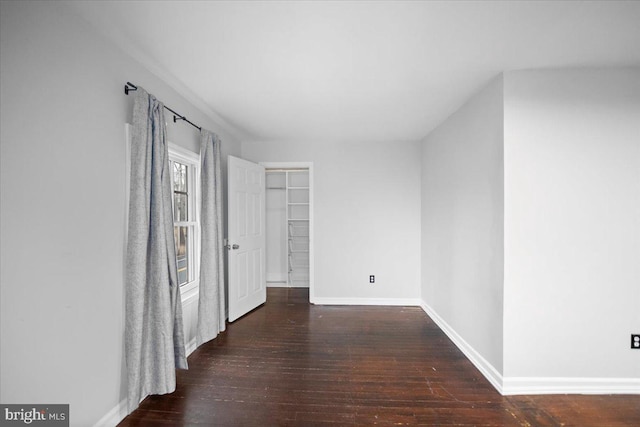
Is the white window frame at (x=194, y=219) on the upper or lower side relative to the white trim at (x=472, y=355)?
upper

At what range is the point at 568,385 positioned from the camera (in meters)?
2.23

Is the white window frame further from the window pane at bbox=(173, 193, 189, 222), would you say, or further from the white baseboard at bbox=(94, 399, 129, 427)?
the white baseboard at bbox=(94, 399, 129, 427)

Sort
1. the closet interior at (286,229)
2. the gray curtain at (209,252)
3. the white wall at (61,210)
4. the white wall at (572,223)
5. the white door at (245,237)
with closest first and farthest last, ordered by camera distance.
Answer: the white wall at (61,210) → the white wall at (572,223) → the gray curtain at (209,252) → the white door at (245,237) → the closet interior at (286,229)

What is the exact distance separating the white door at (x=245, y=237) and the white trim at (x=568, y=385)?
295cm

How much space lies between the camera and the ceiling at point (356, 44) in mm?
1593

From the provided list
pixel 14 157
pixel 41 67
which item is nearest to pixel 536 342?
pixel 14 157

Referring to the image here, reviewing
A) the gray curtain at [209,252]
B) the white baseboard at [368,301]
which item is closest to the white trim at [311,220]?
the white baseboard at [368,301]

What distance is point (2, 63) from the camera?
128 cm

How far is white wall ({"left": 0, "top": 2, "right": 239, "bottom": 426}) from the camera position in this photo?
4.34 ft

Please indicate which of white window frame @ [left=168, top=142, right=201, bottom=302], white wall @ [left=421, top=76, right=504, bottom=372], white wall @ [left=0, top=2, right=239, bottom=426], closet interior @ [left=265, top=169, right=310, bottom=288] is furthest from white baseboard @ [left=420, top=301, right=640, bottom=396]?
closet interior @ [left=265, top=169, right=310, bottom=288]

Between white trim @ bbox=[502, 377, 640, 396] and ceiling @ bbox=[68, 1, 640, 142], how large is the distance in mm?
2399

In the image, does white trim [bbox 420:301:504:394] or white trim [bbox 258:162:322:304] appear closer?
white trim [bbox 420:301:504:394]

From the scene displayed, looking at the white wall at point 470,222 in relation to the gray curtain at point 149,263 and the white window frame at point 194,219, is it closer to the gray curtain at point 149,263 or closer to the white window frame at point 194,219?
the gray curtain at point 149,263

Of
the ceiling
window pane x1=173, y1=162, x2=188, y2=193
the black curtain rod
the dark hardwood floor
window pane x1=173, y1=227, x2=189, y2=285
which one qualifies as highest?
the ceiling
